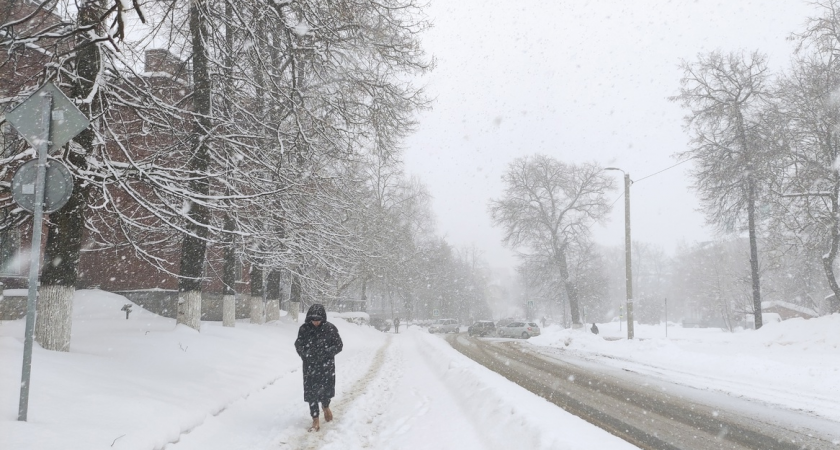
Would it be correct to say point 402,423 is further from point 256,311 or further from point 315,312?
point 256,311

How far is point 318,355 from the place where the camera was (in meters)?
7.20

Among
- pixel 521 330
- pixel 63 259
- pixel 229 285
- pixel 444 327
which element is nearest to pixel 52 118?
pixel 63 259

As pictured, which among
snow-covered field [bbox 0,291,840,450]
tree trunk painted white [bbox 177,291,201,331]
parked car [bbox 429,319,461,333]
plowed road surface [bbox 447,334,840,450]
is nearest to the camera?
snow-covered field [bbox 0,291,840,450]

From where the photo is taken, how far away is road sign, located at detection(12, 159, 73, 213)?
4789mm

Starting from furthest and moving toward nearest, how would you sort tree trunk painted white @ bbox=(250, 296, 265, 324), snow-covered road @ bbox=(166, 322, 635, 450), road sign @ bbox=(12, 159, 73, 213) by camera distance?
tree trunk painted white @ bbox=(250, 296, 265, 324)
snow-covered road @ bbox=(166, 322, 635, 450)
road sign @ bbox=(12, 159, 73, 213)

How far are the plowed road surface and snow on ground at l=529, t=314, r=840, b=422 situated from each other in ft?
2.50

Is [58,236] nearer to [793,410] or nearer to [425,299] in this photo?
[793,410]

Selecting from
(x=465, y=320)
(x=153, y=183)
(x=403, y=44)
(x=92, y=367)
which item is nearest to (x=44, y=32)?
(x=153, y=183)

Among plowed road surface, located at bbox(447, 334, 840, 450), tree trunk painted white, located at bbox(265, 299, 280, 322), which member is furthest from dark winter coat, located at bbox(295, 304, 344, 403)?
tree trunk painted white, located at bbox(265, 299, 280, 322)

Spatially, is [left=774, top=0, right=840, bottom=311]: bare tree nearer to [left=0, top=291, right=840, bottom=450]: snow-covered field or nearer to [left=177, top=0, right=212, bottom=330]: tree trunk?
[left=0, top=291, right=840, bottom=450]: snow-covered field

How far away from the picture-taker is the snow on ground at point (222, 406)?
192 inches

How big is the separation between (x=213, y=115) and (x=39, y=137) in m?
5.31

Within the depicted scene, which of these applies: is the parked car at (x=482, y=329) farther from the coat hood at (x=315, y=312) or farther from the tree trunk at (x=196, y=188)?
the coat hood at (x=315, y=312)

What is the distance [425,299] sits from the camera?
2813 inches
